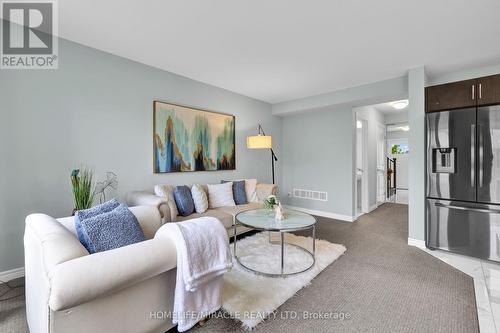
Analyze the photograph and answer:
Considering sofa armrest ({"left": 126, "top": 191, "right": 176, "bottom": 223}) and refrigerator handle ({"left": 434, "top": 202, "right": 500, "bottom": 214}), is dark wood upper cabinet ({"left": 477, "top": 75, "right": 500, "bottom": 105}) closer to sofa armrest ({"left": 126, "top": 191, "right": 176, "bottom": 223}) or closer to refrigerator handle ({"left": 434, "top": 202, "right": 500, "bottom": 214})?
refrigerator handle ({"left": 434, "top": 202, "right": 500, "bottom": 214})

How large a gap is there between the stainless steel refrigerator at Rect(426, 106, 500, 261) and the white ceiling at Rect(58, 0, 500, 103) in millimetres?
853

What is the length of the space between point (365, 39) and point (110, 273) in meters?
3.01

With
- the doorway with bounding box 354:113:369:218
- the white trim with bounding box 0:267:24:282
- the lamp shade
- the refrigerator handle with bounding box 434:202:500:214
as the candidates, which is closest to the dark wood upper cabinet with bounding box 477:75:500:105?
the refrigerator handle with bounding box 434:202:500:214

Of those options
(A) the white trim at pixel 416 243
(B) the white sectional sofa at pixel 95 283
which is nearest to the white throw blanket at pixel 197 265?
(B) the white sectional sofa at pixel 95 283

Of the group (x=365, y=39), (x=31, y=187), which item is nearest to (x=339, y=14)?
(x=365, y=39)

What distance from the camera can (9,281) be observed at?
2207 mm

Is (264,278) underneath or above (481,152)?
underneath

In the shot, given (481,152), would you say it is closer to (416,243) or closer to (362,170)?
(416,243)

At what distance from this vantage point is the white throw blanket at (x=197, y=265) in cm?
133

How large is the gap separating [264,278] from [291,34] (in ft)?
8.19

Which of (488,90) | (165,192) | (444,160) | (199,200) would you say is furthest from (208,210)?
(488,90)

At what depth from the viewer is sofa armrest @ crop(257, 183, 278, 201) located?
153 inches

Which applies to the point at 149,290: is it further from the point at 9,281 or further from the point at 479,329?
the point at 479,329

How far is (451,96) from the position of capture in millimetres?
2885
